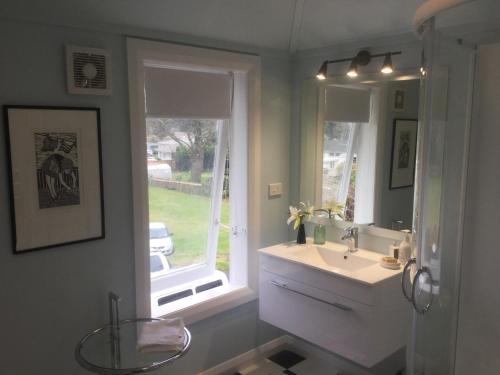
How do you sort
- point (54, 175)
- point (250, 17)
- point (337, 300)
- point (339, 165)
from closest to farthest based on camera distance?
point (54, 175) → point (337, 300) → point (250, 17) → point (339, 165)

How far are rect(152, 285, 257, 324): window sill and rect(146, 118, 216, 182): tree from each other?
74 centimetres

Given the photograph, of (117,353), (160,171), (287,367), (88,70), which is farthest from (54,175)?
(287,367)

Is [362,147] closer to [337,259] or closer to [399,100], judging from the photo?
[399,100]

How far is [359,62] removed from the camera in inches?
105

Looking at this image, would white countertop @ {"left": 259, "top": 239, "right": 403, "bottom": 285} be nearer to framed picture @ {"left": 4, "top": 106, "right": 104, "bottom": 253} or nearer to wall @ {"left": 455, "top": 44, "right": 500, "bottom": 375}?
wall @ {"left": 455, "top": 44, "right": 500, "bottom": 375}

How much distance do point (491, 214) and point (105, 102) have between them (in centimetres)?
179

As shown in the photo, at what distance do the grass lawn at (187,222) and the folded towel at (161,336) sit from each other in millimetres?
674

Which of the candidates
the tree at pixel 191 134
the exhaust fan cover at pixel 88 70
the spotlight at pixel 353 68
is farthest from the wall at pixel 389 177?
the exhaust fan cover at pixel 88 70

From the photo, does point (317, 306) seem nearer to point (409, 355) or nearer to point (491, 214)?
point (409, 355)

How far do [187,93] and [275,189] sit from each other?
3.00 feet

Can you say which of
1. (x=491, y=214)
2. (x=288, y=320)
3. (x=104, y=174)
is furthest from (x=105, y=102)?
(x=491, y=214)

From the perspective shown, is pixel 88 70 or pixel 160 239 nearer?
pixel 88 70

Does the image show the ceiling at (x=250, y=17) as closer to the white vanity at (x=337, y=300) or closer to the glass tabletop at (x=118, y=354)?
the white vanity at (x=337, y=300)

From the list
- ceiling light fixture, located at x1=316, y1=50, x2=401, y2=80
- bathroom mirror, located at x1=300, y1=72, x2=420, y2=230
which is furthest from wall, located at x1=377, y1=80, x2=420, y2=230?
ceiling light fixture, located at x1=316, y1=50, x2=401, y2=80
